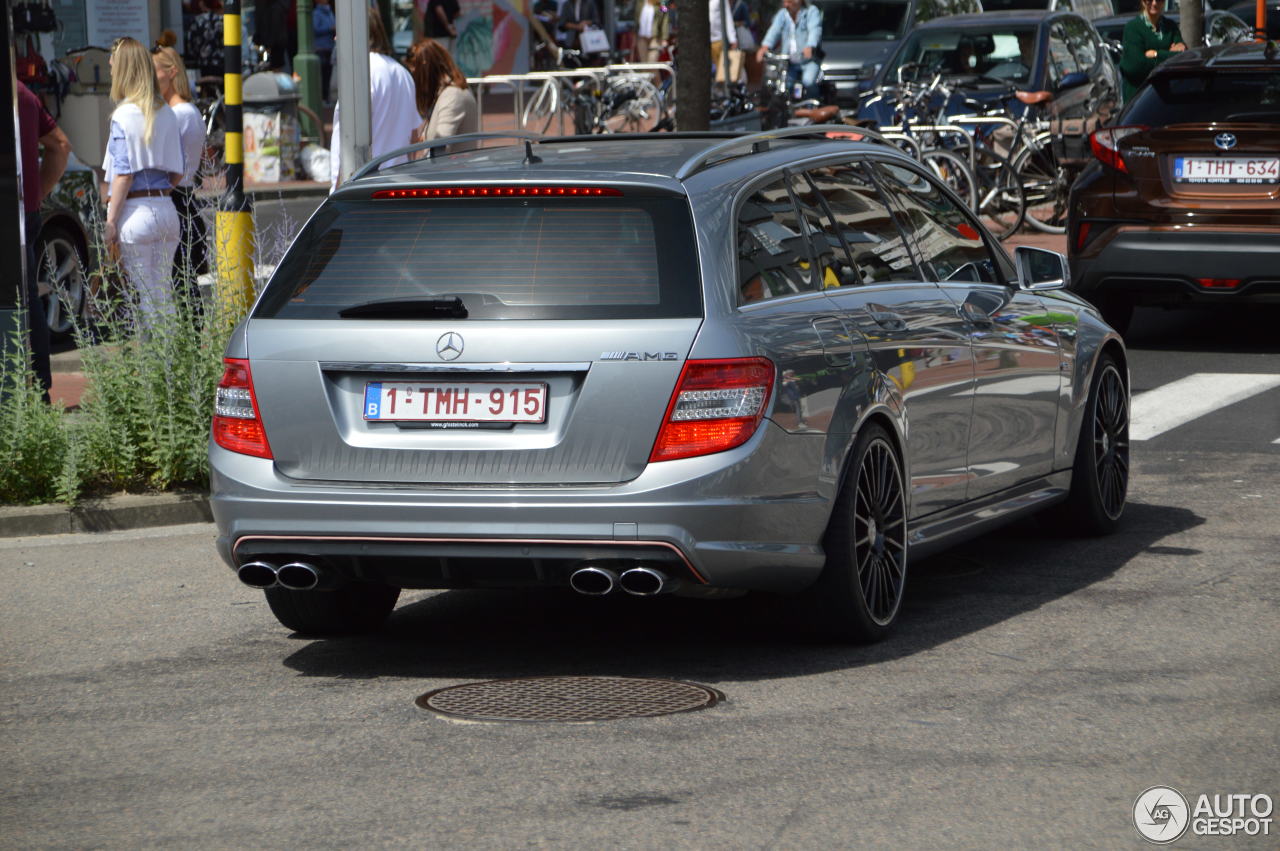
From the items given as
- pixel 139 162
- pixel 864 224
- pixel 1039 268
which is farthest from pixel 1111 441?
pixel 139 162

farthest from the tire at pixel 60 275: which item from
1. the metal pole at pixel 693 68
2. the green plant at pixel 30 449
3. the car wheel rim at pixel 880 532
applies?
the car wheel rim at pixel 880 532

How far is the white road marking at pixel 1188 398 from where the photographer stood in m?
11.6

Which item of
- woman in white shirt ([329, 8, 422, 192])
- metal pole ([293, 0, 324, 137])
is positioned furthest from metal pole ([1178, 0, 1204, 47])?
woman in white shirt ([329, 8, 422, 192])

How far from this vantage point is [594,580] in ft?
20.1

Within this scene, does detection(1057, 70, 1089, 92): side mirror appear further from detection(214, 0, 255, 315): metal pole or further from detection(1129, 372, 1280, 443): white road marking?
detection(214, 0, 255, 315): metal pole

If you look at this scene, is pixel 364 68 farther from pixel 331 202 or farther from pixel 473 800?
pixel 473 800

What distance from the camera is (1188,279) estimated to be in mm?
13477

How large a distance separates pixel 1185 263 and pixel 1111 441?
4.95m

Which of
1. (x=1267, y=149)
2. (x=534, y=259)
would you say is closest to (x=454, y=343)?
(x=534, y=259)

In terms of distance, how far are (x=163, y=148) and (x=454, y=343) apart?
661 cm

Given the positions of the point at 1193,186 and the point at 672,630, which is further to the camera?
the point at 1193,186

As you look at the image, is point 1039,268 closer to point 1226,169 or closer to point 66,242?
point 1226,169

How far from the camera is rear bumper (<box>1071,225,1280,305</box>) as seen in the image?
522 inches

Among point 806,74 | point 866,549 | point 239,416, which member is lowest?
point 866,549
